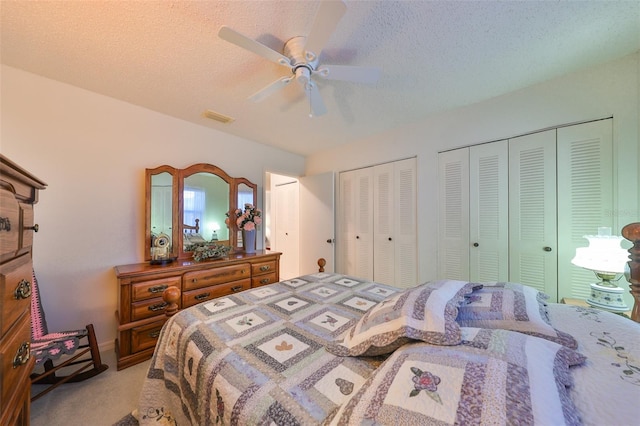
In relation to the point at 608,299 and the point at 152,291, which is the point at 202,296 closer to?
the point at 152,291

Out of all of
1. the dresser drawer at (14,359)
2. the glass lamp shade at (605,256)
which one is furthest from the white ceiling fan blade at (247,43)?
the glass lamp shade at (605,256)

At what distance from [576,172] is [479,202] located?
27.5 inches

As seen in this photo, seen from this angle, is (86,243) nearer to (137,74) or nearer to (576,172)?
(137,74)

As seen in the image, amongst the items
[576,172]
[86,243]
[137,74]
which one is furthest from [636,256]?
[86,243]

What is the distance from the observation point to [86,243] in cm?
201

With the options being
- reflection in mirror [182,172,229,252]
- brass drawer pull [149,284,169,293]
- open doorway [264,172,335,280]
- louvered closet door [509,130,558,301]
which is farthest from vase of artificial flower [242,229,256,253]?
louvered closet door [509,130,558,301]

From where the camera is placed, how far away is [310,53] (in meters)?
1.38

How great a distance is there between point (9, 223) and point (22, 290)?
0.90ft

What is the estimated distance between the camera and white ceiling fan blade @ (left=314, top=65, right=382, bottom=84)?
143 centimetres

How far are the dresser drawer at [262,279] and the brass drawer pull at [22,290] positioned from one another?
185 centimetres

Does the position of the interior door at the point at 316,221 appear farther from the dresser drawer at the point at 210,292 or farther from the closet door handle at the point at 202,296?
the closet door handle at the point at 202,296

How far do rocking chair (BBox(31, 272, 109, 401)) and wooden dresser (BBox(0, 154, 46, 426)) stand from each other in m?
0.69

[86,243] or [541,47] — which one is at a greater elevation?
[541,47]

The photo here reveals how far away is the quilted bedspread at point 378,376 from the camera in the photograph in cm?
51
